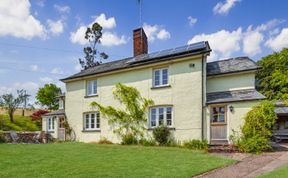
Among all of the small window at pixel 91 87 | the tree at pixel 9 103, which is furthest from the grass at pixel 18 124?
the small window at pixel 91 87

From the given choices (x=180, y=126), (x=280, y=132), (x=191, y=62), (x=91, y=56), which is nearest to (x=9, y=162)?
(x=180, y=126)

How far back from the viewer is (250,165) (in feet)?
36.9

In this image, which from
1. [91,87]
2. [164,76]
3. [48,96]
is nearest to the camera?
[164,76]

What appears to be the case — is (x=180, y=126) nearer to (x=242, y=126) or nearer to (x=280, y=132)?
(x=242, y=126)

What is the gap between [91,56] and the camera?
142ft

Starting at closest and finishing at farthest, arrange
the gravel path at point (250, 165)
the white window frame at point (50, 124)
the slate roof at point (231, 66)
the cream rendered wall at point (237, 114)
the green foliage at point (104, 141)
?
the gravel path at point (250, 165) < the cream rendered wall at point (237, 114) < the slate roof at point (231, 66) < the green foliage at point (104, 141) < the white window frame at point (50, 124)

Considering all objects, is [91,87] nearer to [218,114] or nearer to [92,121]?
[92,121]

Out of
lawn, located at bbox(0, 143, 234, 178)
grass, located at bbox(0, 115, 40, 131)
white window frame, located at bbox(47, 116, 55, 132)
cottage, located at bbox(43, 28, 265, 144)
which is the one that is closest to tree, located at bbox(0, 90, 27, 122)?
grass, located at bbox(0, 115, 40, 131)

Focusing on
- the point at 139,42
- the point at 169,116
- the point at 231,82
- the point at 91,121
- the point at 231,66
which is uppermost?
the point at 139,42

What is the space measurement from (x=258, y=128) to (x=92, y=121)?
45.8 feet

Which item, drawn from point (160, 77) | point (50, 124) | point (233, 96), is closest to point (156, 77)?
point (160, 77)

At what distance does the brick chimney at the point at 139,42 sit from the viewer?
24797 millimetres

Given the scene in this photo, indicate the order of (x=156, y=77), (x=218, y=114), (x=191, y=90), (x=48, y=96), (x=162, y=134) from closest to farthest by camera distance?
1. (x=218, y=114)
2. (x=191, y=90)
3. (x=162, y=134)
4. (x=156, y=77)
5. (x=48, y=96)

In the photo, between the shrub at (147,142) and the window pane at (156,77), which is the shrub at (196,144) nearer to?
the shrub at (147,142)
